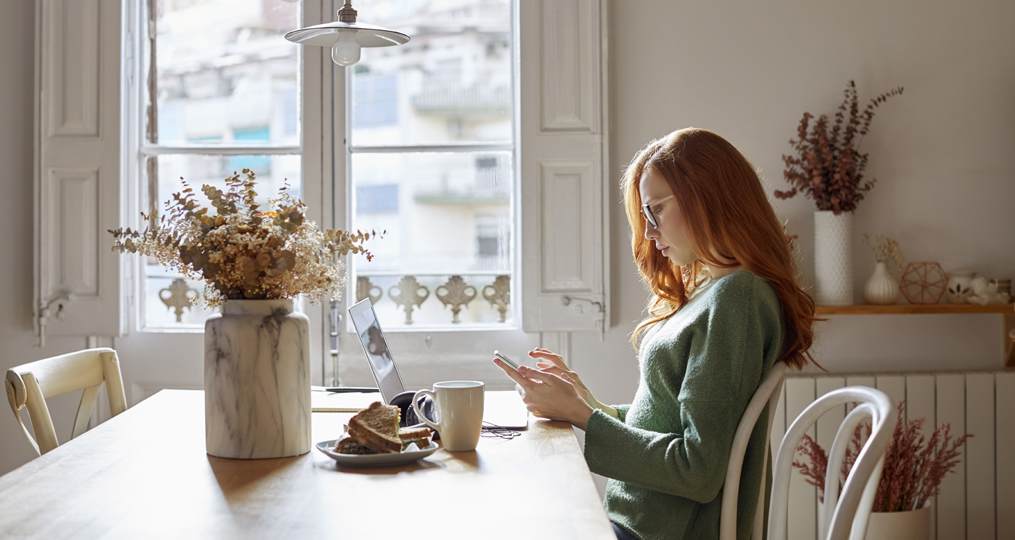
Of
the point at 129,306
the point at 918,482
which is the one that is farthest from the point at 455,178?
the point at 918,482

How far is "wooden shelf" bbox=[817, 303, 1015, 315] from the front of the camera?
8.72ft

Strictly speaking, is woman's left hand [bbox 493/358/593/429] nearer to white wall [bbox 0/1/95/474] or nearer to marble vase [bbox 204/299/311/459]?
marble vase [bbox 204/299/311/459]

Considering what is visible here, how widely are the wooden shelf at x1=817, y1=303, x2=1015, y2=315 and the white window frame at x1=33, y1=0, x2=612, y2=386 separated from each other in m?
0.75

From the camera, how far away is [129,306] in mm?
2916

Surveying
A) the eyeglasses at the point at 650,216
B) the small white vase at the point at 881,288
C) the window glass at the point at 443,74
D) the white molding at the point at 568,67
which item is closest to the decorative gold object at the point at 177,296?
the window glass at the point at 443,74

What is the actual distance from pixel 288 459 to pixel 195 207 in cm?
43

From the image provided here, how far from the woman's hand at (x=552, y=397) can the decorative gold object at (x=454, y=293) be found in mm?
1431

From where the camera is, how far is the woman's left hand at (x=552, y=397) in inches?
59.4

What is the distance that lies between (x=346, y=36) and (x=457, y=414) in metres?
0.91

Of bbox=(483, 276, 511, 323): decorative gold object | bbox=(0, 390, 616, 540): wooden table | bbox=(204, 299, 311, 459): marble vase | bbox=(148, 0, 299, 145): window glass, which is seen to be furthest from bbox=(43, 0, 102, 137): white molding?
bbox=(204, 299, 311, 459): marble vase

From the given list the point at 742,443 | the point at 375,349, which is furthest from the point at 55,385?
the point at 742,443

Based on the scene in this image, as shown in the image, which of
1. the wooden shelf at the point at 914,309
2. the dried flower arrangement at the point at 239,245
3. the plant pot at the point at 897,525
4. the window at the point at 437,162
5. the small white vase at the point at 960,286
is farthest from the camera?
the window at the point at 437,162

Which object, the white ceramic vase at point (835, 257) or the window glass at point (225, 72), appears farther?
the window glass at point (225, 72)

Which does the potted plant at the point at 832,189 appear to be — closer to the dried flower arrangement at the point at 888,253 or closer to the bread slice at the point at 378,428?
the dried flower arrangement at the point at 888,253
